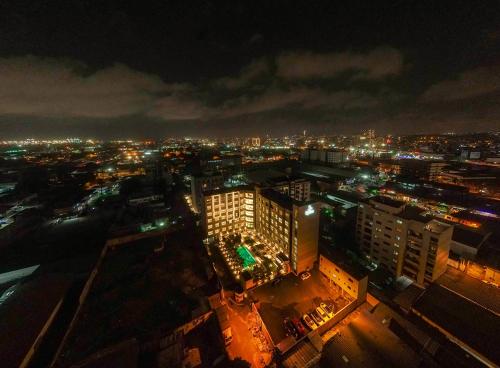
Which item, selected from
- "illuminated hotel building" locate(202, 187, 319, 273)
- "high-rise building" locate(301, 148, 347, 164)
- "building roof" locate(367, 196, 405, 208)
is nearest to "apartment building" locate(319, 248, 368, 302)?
"illuminated hotel building" locate(202, 187, 319, 273)

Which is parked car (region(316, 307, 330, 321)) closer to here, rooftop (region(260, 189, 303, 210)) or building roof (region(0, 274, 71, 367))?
rooftop (region(260, 189, 303, 210))

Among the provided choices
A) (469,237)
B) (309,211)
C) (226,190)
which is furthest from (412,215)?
(226,190)

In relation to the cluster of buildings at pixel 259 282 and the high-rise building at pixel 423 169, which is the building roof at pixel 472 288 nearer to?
the cluster of buildings at pixel 259 282

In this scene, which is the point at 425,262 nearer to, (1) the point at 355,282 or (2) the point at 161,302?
(1) the point at 355,282

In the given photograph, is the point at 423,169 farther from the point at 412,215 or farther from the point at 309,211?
the point at 309,211

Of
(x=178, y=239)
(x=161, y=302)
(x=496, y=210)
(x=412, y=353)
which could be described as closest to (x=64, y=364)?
(x=161, y=302)

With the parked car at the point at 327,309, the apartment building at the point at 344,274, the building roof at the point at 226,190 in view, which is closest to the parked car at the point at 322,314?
the parked car at the point at 327,309
